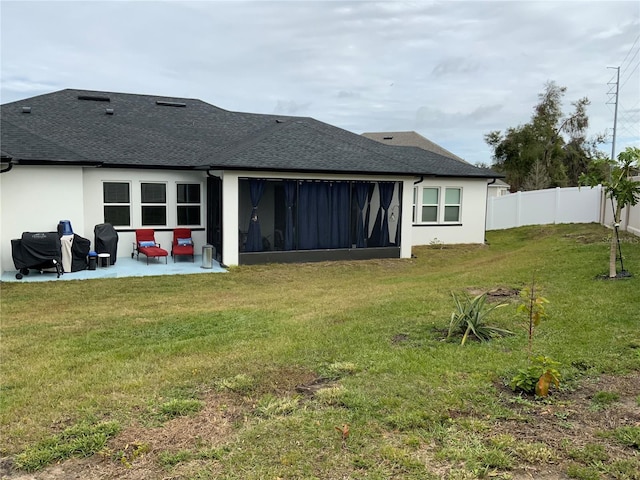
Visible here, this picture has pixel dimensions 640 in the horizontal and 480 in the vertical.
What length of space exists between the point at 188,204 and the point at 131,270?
3.16m

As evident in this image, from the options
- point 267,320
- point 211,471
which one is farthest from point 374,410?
point 267,320

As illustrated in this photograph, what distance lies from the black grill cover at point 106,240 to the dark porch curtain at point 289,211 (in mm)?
4546

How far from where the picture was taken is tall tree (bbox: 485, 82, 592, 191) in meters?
37.3

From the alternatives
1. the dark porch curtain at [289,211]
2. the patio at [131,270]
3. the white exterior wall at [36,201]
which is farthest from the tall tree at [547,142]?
the white exterior wall at [36,201]

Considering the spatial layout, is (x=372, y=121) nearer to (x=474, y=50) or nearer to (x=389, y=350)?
(x=474, y=50)

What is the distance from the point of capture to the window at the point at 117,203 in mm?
13570

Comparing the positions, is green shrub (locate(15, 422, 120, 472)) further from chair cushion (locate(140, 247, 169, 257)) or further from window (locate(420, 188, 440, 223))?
window (locate(420, 188, 440, 223))

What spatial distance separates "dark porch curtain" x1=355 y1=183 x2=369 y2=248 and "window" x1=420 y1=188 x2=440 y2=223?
3.90 m

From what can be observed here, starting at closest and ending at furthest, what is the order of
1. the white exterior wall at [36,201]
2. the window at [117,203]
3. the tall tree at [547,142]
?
the white exterior wall at [36,201] < the window at [117,203] < the tall tree at [547,142]

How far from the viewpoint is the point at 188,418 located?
11.9ft

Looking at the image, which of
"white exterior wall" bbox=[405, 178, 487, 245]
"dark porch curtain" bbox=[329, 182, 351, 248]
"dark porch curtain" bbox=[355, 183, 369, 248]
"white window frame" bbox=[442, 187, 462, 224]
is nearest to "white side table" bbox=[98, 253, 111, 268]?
"dark porch curtain" bbox=[329, 182, 351, 248]

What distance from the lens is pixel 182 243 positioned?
14.0 metres

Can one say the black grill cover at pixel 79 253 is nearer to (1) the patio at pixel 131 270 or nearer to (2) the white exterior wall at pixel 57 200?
(1) the patio at pixel 131 270

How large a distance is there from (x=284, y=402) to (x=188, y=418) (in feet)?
2.41
